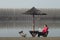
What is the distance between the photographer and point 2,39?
15797mm

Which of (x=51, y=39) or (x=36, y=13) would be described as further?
(x=36, y=13)

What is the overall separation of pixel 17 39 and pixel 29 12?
4410 millimetres

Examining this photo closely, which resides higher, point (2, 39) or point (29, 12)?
point (29, 12)

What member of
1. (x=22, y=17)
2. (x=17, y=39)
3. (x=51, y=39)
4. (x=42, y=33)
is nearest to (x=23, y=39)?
(x=17, y=39)

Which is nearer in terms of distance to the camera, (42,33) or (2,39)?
(2,39)

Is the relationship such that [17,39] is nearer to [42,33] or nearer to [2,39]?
[2,39]

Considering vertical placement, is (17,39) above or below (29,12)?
below

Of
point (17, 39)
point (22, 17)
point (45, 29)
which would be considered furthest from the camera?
point (22, 17)

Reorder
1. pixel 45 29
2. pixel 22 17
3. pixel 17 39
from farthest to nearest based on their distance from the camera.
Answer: pixel 22 17
pixel 45 29
pixel 17 39

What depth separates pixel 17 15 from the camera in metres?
61.7

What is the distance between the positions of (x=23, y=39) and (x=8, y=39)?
73 cm

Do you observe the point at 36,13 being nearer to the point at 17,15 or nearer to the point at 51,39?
the point at 51,39

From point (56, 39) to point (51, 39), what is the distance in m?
0.24

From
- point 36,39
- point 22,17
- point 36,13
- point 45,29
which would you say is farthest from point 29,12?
point 22,17
